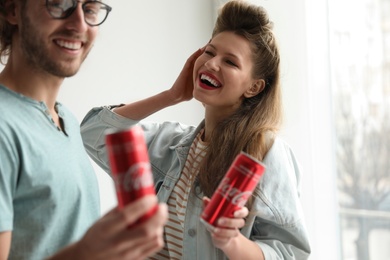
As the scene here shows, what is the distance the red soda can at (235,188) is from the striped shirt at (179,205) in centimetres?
49

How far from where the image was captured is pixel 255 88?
160cm

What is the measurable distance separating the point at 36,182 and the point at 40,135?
0.10 metres

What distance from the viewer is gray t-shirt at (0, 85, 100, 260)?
0.94 meters

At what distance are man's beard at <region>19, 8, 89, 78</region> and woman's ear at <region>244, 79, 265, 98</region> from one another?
2.21ft

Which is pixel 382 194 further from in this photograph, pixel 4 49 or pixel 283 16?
pixel 4 49

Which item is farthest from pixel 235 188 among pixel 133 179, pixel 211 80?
pixel 211 80

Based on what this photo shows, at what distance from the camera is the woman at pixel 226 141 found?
4.69ft

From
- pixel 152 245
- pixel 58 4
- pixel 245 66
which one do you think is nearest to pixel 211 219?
pixel 152 245

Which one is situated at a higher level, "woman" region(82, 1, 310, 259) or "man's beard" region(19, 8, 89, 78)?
"man's beard" region(19, 8, 89, 78)

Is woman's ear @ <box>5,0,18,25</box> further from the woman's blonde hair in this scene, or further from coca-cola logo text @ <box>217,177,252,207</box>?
the woman's blonde hair

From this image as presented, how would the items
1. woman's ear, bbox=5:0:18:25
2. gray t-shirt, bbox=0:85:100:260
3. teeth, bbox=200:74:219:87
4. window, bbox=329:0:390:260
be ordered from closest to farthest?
gray t-shirt, bbox=0:85:100:260 → woman's ear, bbox=5:0:18:25 → teeth, bbox=200:74:219:87 → window, bbox=329:0:390:260

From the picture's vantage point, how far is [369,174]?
183 cm

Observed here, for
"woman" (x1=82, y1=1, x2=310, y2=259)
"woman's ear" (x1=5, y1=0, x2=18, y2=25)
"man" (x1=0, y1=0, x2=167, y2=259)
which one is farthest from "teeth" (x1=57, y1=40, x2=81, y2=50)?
"woman" (x1=82, y1=1, x2=310, y2=259)

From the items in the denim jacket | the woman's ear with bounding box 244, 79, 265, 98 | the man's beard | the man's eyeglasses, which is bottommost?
the denim jacket
